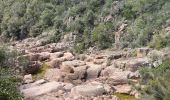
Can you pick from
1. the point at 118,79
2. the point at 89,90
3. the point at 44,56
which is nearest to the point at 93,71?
the point at 118,79

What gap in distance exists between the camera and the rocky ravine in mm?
33594

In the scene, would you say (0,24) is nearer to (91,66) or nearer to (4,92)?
(91,66)

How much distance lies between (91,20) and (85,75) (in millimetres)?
21620

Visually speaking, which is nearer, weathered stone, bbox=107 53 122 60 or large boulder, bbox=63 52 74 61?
weathered stone, bbox=107 53 122 60

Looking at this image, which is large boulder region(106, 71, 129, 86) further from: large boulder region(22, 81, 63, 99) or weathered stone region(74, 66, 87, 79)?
large boulder region(22, 81, 63, 99)

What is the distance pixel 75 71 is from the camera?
131ft

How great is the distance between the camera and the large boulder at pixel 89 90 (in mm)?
33219

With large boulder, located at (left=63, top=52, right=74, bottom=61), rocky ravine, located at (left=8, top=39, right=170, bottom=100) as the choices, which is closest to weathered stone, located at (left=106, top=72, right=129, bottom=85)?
rocky ravine, located at (left=8, top=39, right=170, bottom=100)

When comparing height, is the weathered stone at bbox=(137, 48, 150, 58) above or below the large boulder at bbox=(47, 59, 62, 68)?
above

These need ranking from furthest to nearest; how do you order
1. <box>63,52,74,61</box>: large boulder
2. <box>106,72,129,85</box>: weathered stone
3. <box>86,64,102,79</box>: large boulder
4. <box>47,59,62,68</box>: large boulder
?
<box>63,52,74,61</box>: large boulder, <box>47,59,62,68</box>: large boulder, <box>86,64,102,79</box>: large boulder, <box>106,72,129,85</box>: weathered stone

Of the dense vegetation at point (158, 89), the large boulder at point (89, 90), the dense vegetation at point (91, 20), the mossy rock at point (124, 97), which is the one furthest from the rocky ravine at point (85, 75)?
the dense vegetation at point (158, 89)

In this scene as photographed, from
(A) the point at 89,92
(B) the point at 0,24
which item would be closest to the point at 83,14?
(B) the point at 0,24

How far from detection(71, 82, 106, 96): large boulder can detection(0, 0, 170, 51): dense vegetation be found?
11.5m

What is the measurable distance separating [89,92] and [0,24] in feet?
150
